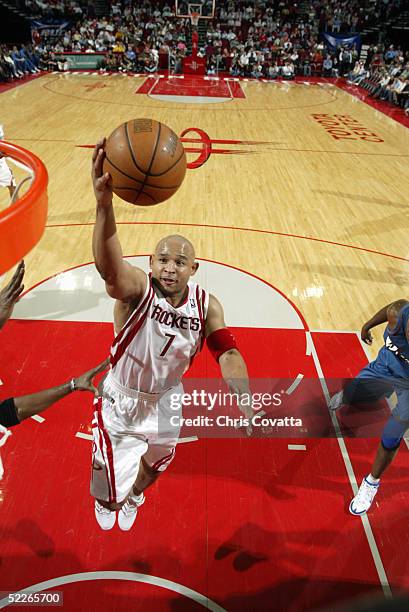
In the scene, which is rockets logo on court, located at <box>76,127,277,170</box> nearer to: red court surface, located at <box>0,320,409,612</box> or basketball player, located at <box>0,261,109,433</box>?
red court surface, located at <box>0,320,409,612</box>

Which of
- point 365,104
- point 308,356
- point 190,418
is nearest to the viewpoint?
point 190,418

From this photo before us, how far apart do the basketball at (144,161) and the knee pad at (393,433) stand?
2176 millimetres

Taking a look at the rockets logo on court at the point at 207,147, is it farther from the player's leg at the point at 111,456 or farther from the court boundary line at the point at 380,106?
the player's leg at the point at 111,456

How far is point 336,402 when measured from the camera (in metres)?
4.16

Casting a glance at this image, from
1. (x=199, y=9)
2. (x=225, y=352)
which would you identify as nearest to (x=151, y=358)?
(x=225, y=352)

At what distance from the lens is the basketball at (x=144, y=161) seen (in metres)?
2.31

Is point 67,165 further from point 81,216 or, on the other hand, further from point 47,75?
point 47,75

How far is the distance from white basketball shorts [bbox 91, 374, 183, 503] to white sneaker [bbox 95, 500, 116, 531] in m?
0.24

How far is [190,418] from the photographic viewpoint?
13.3 feet

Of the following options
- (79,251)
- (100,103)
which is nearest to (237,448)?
(79,251)

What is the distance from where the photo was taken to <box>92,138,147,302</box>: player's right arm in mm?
1989

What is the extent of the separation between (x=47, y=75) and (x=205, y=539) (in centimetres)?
2316

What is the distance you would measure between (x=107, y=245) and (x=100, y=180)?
30 cm

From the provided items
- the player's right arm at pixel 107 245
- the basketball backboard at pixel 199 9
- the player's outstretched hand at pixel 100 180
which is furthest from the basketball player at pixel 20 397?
the basketball backboard at pixel 199 9
